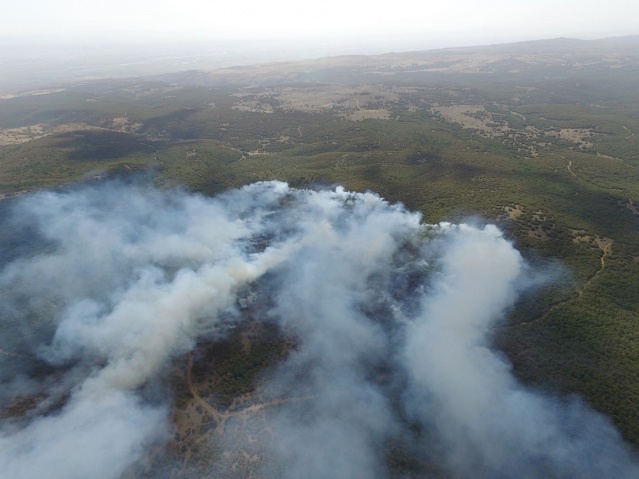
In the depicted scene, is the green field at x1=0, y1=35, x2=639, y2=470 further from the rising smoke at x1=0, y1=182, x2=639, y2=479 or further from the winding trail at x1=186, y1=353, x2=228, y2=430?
the rising smoke at x1=0, y1=182, x2=639, y2=479

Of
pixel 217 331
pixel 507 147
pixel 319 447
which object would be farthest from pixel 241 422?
pixel 507 147

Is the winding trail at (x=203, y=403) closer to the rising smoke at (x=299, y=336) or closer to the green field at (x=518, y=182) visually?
the green field at (x=518, y=182)

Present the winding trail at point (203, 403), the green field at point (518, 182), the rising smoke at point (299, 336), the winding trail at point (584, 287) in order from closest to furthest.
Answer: the rising smoke at point (299, 336) → the winding trail at point (203, 403) → the green field at point (518, 182) → the winding trail at point (584, 287)

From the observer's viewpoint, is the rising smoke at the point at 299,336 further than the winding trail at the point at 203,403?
No

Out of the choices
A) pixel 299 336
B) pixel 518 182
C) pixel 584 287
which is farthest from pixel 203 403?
pixel 518 182

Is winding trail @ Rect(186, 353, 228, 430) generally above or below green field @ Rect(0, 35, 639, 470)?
below

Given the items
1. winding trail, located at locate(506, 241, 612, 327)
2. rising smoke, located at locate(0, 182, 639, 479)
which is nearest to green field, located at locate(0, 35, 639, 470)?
winding trail, located at locate(506, 241, 612, 327)

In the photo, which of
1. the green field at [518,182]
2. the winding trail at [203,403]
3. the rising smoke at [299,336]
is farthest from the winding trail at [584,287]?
the winding trail at [203,403]

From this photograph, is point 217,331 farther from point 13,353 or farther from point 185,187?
point 185,187

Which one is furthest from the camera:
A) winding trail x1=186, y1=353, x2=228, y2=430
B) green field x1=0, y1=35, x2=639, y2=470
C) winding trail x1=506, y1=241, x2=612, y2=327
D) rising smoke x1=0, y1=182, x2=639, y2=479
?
winding trail x1=506, y1=241, x2=612, y2=327
